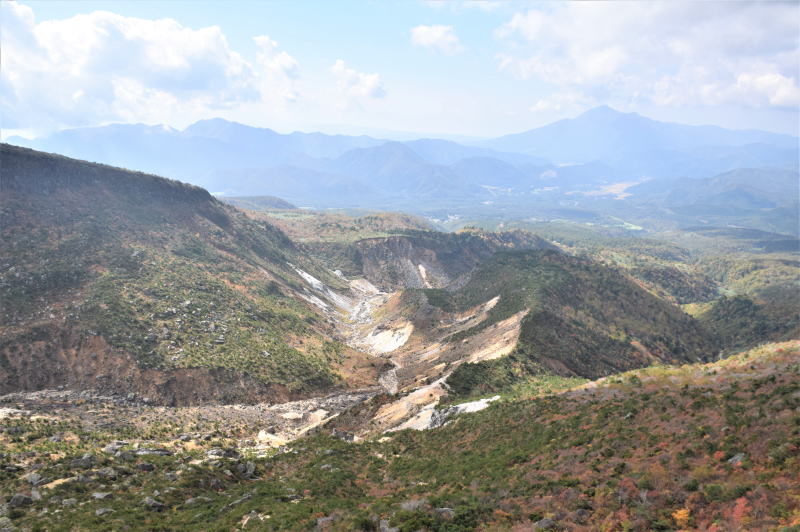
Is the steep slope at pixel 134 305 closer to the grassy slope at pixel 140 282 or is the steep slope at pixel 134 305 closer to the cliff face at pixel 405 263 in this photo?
the grassy slope at pixel 140 282

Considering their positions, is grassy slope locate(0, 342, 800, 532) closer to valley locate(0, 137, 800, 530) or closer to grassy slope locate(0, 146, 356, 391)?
valley locate(0, 137, 800, 530)

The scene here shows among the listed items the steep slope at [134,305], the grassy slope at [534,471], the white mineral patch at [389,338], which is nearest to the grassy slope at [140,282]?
the steep slope at [134,305]

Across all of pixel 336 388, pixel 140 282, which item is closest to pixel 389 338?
pixel 336 388

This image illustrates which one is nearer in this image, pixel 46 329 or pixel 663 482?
pixel 663 482

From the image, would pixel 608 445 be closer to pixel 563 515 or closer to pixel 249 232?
pixel 563 515

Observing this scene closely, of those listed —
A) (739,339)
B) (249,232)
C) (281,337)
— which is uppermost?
(249,232)

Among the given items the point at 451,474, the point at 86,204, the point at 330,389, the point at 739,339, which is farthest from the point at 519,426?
the point at 739,339

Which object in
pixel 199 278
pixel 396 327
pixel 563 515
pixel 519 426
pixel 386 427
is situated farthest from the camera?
pixel 396 327

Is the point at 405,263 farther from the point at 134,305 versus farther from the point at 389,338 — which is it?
the point at 134,305
